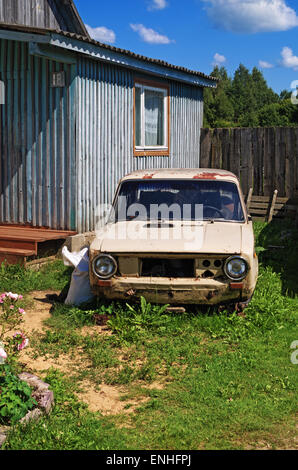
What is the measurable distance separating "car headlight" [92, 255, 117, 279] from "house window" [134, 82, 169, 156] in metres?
5.95

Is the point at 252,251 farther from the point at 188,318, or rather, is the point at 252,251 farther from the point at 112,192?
the point at 112,192

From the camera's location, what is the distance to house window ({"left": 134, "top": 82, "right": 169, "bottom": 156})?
38.3 ft

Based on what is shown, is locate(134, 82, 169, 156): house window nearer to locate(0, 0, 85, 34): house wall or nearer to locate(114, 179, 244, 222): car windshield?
locate(0, 0, 85, 34): house wall

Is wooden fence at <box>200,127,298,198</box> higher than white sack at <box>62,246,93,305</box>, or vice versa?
wooden fence at <box>200,127,298,198</box>

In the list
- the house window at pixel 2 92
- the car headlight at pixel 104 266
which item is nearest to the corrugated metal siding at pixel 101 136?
the house window at pixel 2 92

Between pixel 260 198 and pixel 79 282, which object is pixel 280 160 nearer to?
pixel 260 198

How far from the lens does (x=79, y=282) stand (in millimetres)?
6684

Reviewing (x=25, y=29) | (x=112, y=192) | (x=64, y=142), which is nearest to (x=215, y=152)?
(x=112, y=192)

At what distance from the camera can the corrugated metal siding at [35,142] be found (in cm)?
932

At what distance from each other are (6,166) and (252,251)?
574cm

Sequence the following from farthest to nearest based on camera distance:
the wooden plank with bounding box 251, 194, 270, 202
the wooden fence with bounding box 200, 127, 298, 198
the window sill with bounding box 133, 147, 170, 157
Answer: the wooden plank with bounding box 251, 194, 270, 202 < the wooden fence with bounding box 200, 127, 298, 198 < the window sill with bounding box 133, 147, 170, 157

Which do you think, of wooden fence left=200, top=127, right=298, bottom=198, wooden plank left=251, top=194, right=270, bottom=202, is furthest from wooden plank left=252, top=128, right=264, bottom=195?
wooden plank left=251, top=194, right=270, bottom=202

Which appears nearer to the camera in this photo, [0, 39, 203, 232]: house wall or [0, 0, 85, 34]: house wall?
[0, 39, 203, 232]: house wall

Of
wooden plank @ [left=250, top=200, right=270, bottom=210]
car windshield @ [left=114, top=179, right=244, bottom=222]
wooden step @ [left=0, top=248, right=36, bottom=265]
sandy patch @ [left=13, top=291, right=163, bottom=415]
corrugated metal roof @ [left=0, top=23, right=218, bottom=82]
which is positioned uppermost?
corrugated metal roof @ [left=0, top=23, right=218, bottom=82]
